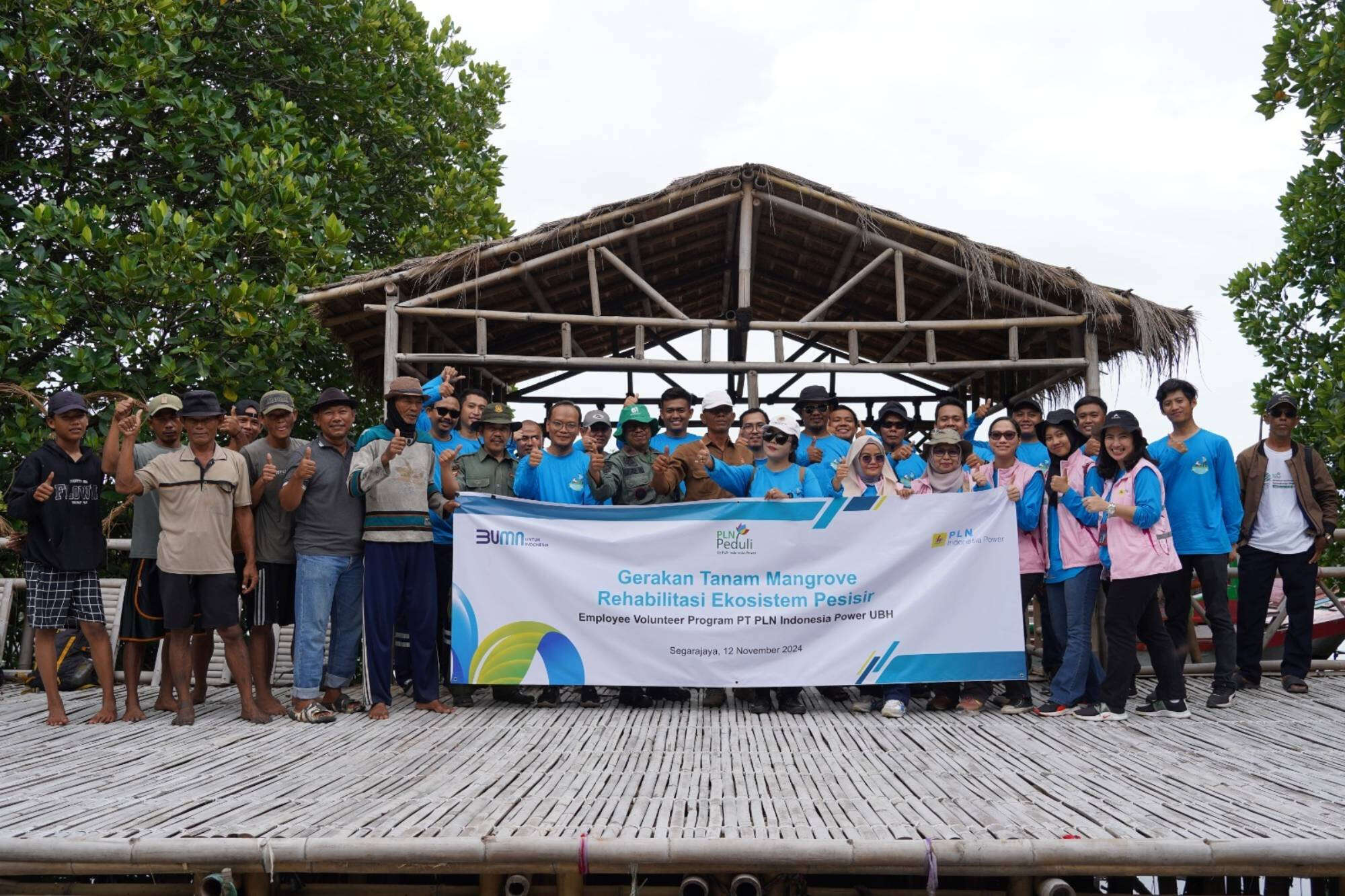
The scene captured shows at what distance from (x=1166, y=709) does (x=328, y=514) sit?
5.16m

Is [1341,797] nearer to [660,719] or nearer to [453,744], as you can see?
[660,719]

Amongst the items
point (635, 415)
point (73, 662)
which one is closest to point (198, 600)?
point (73, 662)

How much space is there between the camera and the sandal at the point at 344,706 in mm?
6195

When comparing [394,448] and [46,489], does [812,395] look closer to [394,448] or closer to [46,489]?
[394,448]

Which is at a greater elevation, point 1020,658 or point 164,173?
point 164,173

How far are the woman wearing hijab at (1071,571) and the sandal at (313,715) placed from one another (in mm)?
4226

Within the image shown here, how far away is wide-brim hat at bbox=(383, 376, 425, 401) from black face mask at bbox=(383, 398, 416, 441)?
10 cm

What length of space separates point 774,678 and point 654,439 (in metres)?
1.85

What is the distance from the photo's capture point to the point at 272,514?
6234 millimetres

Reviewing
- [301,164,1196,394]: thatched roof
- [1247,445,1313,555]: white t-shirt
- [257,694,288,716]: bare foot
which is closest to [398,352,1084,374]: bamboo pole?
[301,164,1196,394]: thatched roof

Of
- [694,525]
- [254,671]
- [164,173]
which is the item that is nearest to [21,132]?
[164,173]

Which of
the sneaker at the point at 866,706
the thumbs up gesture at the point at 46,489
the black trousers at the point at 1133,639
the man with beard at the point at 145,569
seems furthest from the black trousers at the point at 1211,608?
the thumbs up gesture at the point at 46,489

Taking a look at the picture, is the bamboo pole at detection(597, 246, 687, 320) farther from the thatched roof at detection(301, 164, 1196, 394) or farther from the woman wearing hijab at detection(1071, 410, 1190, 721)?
the woman wearing hijab at detection(1071, 410, 1190, 721)

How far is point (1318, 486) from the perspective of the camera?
22.4ft
